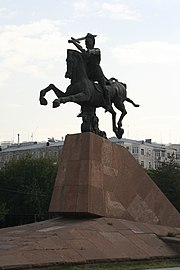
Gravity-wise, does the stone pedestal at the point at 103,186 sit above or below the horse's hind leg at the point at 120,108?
below

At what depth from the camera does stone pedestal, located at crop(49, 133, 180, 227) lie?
52.2 ft

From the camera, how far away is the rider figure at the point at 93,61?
17.9 metres

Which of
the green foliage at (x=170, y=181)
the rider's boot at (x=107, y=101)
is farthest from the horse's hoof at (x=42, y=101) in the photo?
the green foliage at (x=170, y=181)

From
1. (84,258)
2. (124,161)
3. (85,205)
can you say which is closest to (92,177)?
(85,205)

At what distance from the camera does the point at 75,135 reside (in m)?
17.2

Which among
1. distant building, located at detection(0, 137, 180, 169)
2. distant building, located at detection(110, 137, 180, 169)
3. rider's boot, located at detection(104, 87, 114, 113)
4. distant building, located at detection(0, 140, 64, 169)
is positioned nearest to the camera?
rider's boot, located at detection(104, 87, 114, 113)

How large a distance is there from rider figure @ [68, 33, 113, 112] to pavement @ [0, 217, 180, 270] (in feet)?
17.1

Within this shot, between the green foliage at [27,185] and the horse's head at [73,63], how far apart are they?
29491mm

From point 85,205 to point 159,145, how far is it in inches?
3447

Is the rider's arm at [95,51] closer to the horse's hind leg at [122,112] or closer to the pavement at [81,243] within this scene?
the horse's hind leg at [122,112]

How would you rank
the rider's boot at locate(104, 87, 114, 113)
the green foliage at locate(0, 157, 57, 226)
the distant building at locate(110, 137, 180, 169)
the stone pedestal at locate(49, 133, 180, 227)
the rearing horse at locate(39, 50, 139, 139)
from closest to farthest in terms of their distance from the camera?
1. the stone pedestal at locate(49, 133, 180, 227)
2. the rearing horse at locate(39, 50, 139, 139)
3. the rider's boot at locate(104, 87, 114, 113)
4. the green foliage at locate(0, 157, 57, 226)
5. the distant building at locate(110, 137, 180, 169)

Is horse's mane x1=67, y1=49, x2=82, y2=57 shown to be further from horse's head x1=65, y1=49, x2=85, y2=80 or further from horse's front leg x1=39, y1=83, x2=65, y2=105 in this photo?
horse's front leg x1=39, y1=83, x2=65, y2=105

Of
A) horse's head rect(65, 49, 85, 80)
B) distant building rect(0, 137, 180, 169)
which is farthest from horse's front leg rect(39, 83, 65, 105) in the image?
distant building rect(0, 137, 180, 169)

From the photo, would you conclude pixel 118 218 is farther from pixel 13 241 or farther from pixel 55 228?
pixel 13 241
